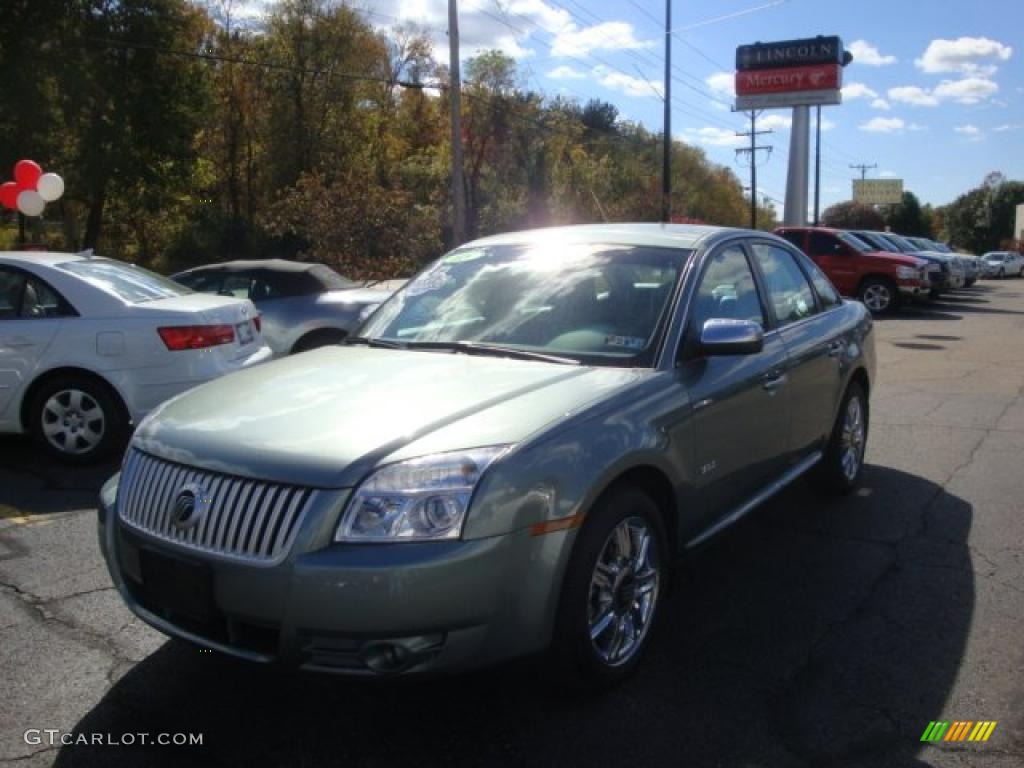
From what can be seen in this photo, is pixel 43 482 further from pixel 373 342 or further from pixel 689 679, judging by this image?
pixel 689 679

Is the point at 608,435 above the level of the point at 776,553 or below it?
above

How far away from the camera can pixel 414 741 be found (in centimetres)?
290

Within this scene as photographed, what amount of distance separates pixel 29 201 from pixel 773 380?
1154cm

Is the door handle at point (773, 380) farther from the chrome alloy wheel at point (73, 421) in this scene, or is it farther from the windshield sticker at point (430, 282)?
the chrome alloy wheel at point (73, 421)

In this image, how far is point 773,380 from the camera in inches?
169

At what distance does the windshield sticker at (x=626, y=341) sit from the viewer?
3.67 meters

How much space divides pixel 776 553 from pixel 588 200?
40268 mm

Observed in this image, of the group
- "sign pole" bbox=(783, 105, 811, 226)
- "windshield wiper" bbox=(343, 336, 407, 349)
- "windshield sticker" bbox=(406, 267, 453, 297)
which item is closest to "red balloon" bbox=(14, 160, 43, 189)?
"windshield sticker" bbox=(406, 267, 453, 297)

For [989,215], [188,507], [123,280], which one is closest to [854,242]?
[123,280]

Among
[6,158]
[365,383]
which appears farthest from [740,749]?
[6,158]

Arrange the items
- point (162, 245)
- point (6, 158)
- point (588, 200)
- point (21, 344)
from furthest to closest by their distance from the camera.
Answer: point (588, 200) → point (162, 245) → point (6, 158) → point (21, 344)

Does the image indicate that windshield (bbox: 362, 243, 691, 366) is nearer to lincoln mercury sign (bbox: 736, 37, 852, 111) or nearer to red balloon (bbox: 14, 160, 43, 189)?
red balloon (bbox: 14, 160, 43, 189)

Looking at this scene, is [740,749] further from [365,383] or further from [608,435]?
[365,383]

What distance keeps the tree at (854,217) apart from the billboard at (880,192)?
106 feet
